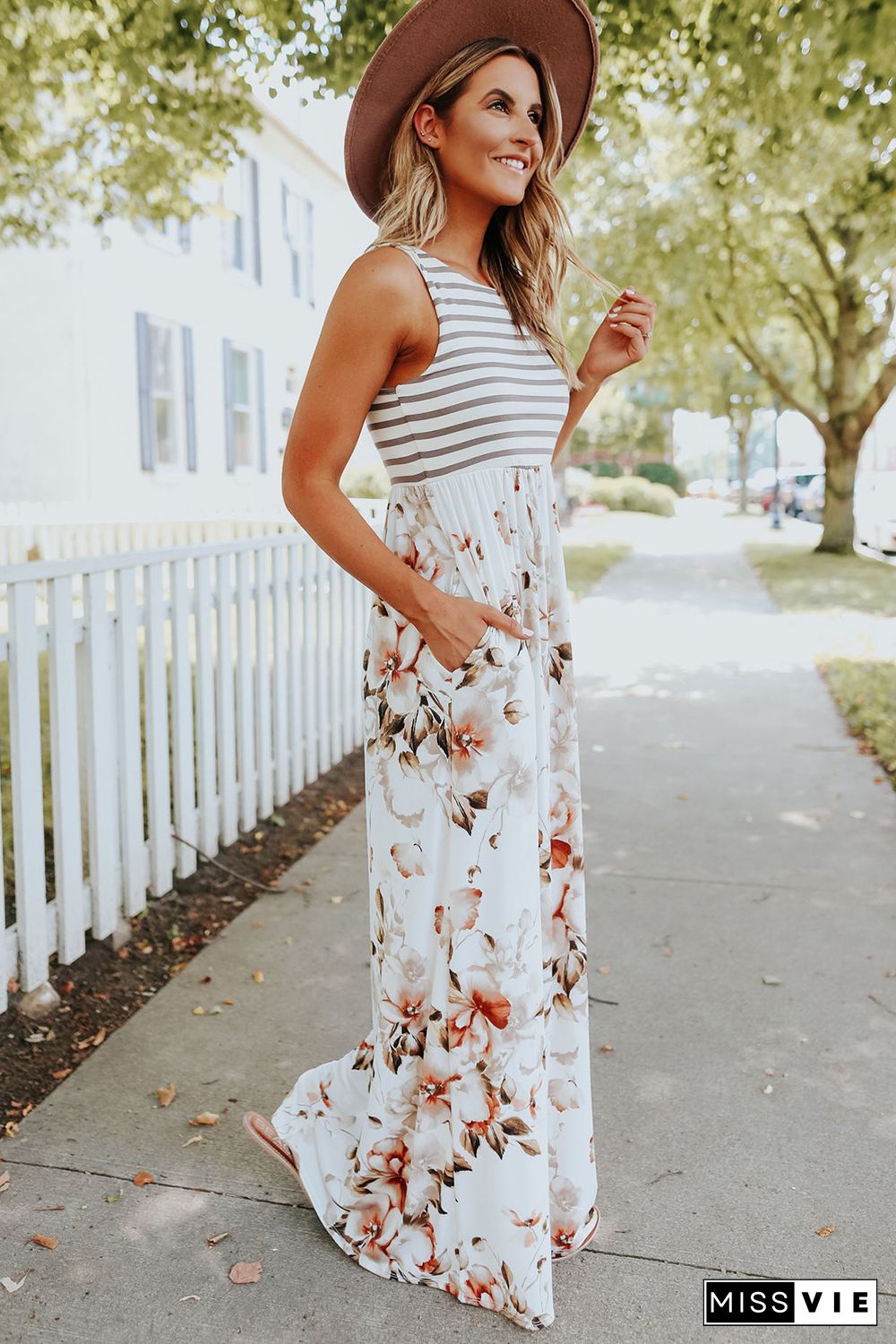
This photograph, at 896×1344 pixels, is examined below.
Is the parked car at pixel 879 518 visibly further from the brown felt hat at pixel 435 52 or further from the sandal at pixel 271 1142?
the sandal at pixel 271 1142

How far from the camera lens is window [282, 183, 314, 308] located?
18891mm

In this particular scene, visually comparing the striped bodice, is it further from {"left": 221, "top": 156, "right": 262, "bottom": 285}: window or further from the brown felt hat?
{"left": 221, "top": 156, "right": 262, "bottom": 285}: window

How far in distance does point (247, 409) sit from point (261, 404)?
471mm

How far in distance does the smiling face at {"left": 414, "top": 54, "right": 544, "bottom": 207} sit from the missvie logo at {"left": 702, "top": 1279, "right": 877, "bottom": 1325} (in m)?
2.14

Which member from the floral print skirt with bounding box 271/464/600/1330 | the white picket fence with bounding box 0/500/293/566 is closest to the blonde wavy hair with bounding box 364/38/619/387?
the floral print skirt with bounding box 271/464/600/1330

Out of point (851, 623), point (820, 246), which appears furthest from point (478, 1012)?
point (820, 246)

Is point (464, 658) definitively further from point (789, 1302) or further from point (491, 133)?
point (789, 1302)

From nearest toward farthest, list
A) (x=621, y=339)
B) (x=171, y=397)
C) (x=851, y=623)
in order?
(x=621, y=339), (x=851, y=623), (x=171, y=397)

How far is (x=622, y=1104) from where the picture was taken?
121 inches

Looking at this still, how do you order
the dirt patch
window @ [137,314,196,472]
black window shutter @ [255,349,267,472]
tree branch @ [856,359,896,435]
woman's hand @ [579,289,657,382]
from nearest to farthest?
woman's hand @ [579,289,657,382] → the dirt patch → window @ [137,314,196,472] → black window shutter @ [255,349,267,472] → tree branch @ [856,359,896,435]

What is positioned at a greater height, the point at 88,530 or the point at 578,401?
the point at 578,401

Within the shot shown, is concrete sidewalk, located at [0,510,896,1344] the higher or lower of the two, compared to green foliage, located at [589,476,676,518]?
lower

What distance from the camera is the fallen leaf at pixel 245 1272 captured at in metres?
2.35

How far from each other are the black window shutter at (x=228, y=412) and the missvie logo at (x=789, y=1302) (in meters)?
15.5
